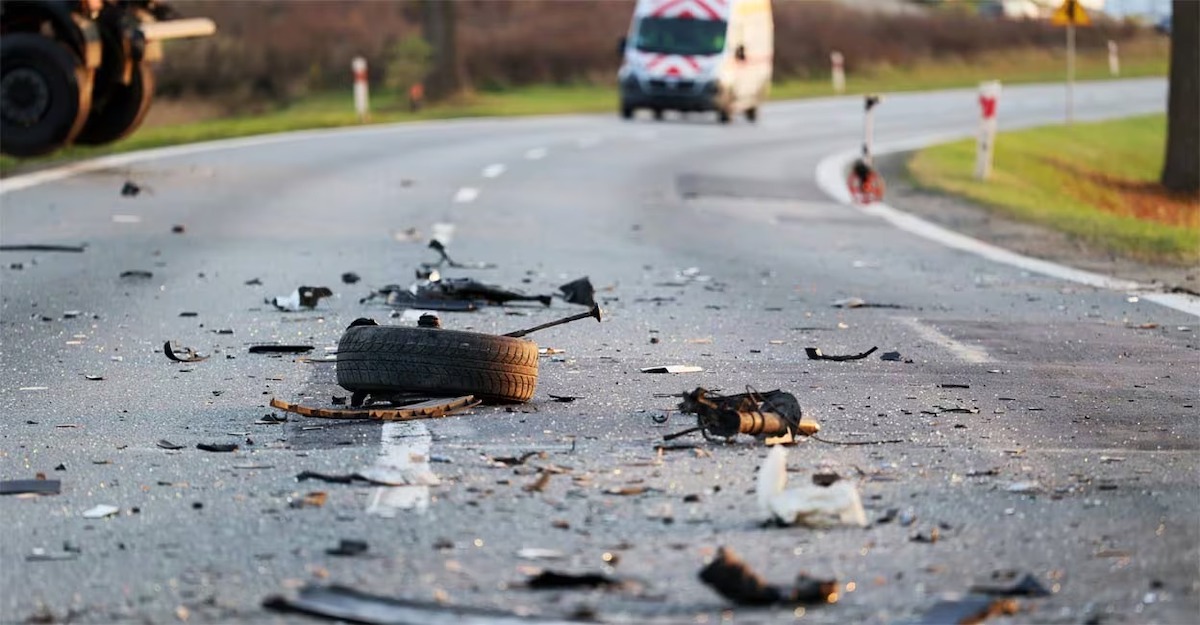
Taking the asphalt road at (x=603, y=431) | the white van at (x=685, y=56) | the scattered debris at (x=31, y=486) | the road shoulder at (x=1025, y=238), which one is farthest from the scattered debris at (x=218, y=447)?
the white van at (x=685, y=56)

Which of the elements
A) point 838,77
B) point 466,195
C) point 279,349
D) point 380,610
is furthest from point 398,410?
point 838,77

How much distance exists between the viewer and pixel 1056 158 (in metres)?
32.3

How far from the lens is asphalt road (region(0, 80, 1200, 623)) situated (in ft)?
17.5

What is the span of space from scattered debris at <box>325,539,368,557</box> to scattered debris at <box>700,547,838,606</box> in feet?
3.07

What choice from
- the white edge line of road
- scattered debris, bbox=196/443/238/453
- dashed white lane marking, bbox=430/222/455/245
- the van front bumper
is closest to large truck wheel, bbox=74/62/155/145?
dashed white lane marking, bbox=430/222/455/245

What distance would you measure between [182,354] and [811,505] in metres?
4.64

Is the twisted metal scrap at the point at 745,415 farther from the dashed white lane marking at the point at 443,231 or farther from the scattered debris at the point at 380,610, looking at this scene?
the dashed white lane marking at the point at 443,231

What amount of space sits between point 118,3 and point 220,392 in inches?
548

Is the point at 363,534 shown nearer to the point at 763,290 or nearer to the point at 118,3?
the point at 763,290

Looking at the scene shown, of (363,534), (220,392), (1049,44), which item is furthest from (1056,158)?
(1049,44)

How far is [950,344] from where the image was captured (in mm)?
10344

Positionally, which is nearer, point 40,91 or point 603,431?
point 603,431

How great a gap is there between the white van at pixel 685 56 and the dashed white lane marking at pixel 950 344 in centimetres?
2693

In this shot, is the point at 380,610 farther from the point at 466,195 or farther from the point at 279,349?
the point at 466,195
